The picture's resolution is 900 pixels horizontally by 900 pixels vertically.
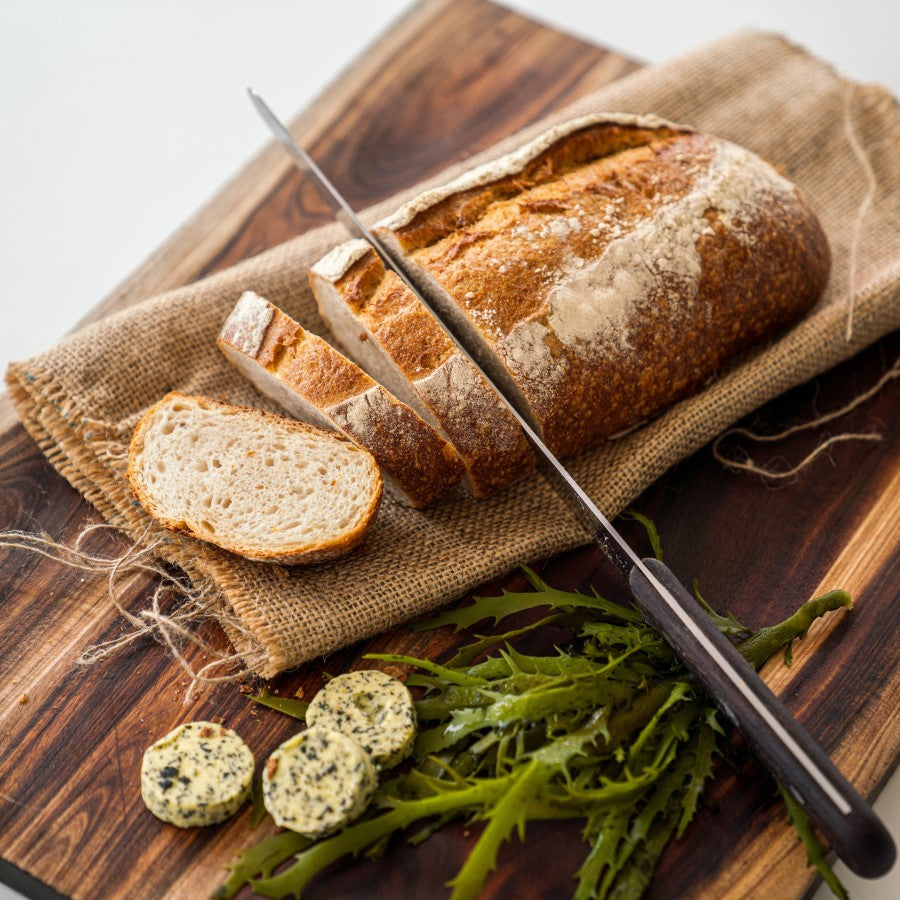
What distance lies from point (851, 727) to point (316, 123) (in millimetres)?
3174

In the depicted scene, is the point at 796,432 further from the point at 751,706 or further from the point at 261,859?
the point at 261,859

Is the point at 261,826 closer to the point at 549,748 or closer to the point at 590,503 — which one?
the point at 549,748

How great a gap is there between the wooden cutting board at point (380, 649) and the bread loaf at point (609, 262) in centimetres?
39

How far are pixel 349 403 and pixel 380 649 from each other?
2.35ft

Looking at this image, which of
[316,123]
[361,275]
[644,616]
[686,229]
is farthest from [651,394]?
[316,123]

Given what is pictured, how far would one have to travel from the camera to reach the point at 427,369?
9.66 feet

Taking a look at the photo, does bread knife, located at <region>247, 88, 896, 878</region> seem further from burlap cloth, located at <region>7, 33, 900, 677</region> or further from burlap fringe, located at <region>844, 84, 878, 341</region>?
burlap fringe, located at <region>844, 84, 878, 341</region>

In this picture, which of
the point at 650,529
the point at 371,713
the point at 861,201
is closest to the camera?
the point at 371,713

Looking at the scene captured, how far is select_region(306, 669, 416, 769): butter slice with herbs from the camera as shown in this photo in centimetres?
253

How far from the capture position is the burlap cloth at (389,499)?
2.88m

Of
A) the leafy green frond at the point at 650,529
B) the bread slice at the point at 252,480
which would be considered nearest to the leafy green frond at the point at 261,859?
the bread slice at the point at 252,480

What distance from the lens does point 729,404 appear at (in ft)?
11.0

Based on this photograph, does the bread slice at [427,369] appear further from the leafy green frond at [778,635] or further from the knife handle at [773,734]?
the leafy green frond at [778,635]

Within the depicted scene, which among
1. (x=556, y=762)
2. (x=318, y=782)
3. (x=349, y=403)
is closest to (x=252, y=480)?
(x=349, y=403)
